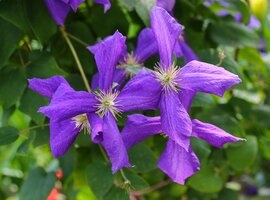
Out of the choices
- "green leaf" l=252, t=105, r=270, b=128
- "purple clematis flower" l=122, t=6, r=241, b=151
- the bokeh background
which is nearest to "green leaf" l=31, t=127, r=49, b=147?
the bokeh background

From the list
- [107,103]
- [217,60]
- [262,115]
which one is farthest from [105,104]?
[262,115]

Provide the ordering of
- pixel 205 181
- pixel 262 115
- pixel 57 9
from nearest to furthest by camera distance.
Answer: pixel 57 9
pixel 205 181
pixel 262 115

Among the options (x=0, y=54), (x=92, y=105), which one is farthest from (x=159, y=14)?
(x=0, y=54)

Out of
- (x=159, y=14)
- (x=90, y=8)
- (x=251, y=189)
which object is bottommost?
(x=251, y=189)

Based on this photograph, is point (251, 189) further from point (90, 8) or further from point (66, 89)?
point (66, 89)

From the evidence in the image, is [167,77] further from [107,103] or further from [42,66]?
[42,66]

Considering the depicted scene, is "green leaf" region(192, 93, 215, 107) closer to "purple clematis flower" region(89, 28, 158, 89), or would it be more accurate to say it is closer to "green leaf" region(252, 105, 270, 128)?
"purple clematis flower" region(89, 28, 158, 89)

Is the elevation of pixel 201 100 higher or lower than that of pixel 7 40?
lower

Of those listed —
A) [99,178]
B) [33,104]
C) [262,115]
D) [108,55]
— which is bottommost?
[262,115]

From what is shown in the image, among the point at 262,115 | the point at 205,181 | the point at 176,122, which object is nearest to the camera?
the point at 176,122
